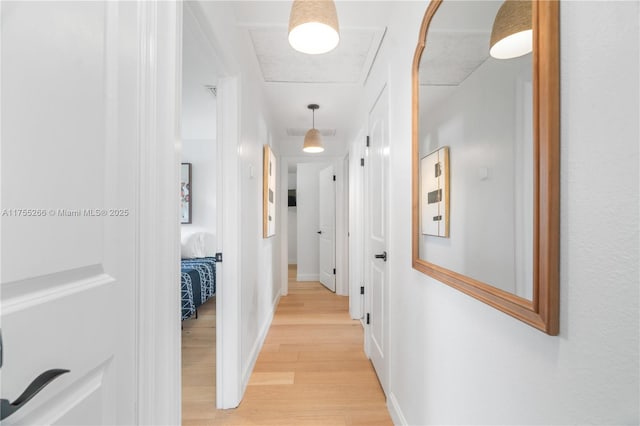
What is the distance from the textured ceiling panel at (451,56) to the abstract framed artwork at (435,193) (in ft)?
0.84

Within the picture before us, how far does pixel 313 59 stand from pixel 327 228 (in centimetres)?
301

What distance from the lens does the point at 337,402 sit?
6.29ft

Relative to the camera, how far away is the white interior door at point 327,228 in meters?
4.75

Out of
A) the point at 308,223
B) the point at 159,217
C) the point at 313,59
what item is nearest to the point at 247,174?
the point at 313,59

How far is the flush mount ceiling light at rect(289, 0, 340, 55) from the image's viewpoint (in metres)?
1.23

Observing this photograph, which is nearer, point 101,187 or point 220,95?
point 101,187

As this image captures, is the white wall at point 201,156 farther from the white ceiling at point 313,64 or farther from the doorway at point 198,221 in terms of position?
the white ceiling at point 313,64

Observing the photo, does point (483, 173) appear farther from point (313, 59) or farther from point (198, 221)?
point (198, 221)

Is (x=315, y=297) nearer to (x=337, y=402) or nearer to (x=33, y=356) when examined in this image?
(x=337, y=402)

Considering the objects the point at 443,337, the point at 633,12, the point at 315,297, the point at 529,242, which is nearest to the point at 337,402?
the point at 443,337

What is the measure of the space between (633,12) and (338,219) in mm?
4165

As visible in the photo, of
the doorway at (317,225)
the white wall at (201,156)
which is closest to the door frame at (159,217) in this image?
the white wall at (201,156)

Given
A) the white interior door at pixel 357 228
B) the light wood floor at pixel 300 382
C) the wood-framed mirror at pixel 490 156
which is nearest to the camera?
the wood-framed mirror at pixel 490 156

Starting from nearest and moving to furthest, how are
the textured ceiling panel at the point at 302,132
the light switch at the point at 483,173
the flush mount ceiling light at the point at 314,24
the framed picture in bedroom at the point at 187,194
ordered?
the light switch at the point at 483,173 < the flush mount ceiling light at the point at 314,24 < the textured ceiling panel at the point at 302,132 < the framed picture in bedroom at the point at 187,194
